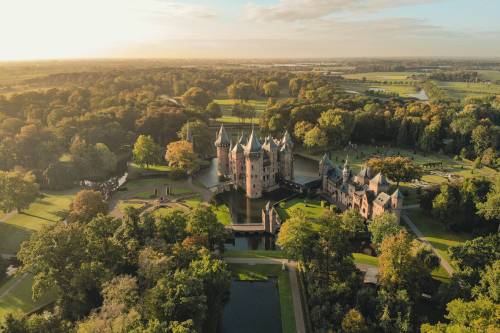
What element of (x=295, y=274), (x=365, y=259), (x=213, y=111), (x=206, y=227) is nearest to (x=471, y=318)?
(x=365, y=259)

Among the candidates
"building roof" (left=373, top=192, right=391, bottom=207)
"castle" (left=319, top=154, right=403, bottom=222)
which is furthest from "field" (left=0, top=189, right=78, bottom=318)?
"building roof" (left=373, top=192, right=391, bottom=207)

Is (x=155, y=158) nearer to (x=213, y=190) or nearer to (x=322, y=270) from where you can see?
(x=213, y=190)

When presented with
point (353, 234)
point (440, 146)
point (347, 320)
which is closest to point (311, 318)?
point (347, 320)

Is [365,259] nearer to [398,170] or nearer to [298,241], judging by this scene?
[298,241]

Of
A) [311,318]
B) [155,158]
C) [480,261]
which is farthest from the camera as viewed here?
[155,158]

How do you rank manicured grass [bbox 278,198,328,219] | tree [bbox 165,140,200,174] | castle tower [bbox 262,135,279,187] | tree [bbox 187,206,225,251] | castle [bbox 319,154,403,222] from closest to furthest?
tree [bbox 187,206,225,251], castle [bbox 319,154,403,222], manicured grass [bbox 278,198,328,219], castle tower [bbox 262,135,279,187], tree [bbox 165,140,200,174]

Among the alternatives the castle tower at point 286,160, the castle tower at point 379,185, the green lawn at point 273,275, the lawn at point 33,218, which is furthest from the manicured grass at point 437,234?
the lawn at point 33,218

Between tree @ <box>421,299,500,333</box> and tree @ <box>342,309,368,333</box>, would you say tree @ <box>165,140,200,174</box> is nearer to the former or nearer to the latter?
tree @ <box>342,309,368,333</box>
